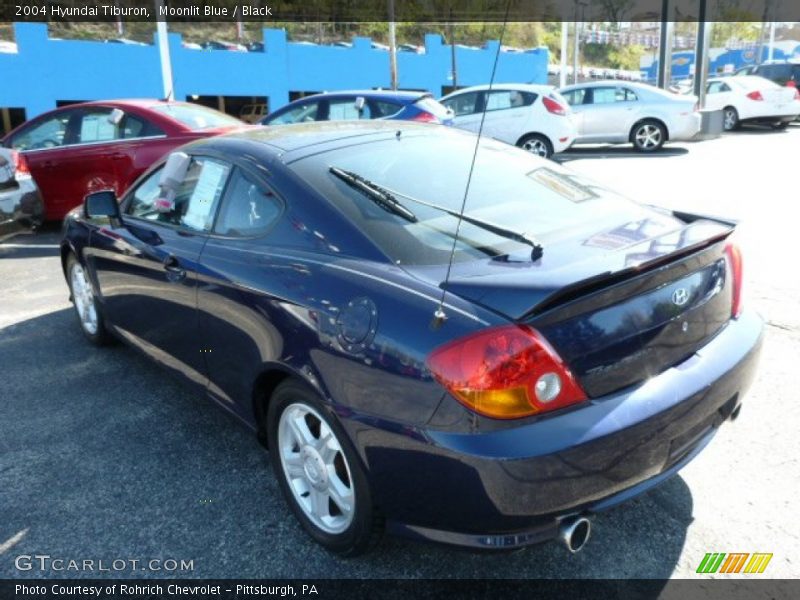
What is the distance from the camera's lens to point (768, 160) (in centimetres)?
1255

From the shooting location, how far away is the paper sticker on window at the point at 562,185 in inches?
122

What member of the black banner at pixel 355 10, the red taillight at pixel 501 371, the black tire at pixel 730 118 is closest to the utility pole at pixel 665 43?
the black banner at pixel 355 10

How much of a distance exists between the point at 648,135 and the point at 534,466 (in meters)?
14.5

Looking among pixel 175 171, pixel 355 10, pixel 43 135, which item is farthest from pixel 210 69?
pixel 175 171

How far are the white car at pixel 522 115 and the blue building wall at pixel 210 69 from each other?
11028 mm

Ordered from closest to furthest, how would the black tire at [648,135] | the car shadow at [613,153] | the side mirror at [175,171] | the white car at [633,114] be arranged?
the side mirror at [175,171], the car shadow at [613,153], the white car at [633,114], the black tire at [648,135]

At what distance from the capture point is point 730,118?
19.2m

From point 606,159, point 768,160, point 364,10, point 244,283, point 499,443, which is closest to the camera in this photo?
point 499,443

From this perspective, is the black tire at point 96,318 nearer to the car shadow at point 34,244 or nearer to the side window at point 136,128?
the car shadow at point 34,244

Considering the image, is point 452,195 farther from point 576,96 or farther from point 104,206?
point 576,96

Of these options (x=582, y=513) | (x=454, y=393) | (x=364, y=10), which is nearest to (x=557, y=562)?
(x=582, y=513)

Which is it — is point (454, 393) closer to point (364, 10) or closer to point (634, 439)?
point (634, 439)

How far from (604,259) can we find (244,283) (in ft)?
4.50

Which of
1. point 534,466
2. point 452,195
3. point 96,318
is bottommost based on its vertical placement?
point 96,318
